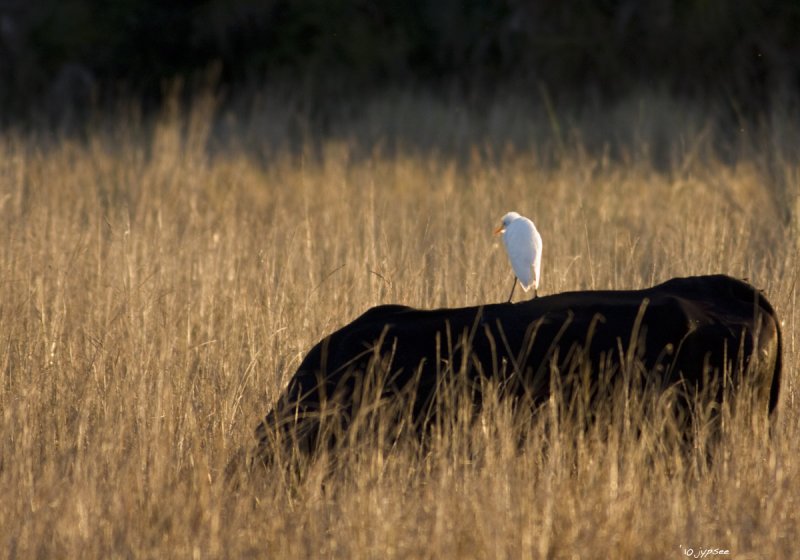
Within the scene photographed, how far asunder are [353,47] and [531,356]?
11.9 meters

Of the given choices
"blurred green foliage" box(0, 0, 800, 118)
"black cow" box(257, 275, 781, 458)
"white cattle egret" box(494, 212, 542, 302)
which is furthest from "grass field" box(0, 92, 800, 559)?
"blurred green foliage" box(0, 0, 800, 118)

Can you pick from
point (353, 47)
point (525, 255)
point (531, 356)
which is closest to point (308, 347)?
point (525, 255)

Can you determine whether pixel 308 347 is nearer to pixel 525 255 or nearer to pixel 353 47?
pixel 525 255

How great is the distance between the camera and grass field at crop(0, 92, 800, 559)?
9.93ft

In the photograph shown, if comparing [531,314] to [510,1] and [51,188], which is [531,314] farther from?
[510,1]

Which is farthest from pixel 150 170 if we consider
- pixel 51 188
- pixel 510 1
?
pixel 510 1

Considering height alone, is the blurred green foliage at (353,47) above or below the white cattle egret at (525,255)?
above

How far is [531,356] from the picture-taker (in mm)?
3244

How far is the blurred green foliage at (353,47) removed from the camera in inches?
541

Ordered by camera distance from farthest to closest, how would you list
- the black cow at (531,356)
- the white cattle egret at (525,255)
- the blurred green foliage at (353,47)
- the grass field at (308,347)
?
the blurred green foliage at (353,47), the white cattle egret at (525,255), the black cow at (531,356), the grass field at (308,347)

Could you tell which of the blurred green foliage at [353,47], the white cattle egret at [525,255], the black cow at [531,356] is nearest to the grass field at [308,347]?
the black cow at [531,356]

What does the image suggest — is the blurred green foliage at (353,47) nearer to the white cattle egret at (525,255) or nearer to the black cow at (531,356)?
the white cattle egret at (525,255)

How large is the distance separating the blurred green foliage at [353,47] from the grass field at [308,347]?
4242 mm

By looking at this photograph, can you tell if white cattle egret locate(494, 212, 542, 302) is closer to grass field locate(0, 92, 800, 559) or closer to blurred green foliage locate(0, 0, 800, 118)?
grass field locate(0, 92, 800, 559)
